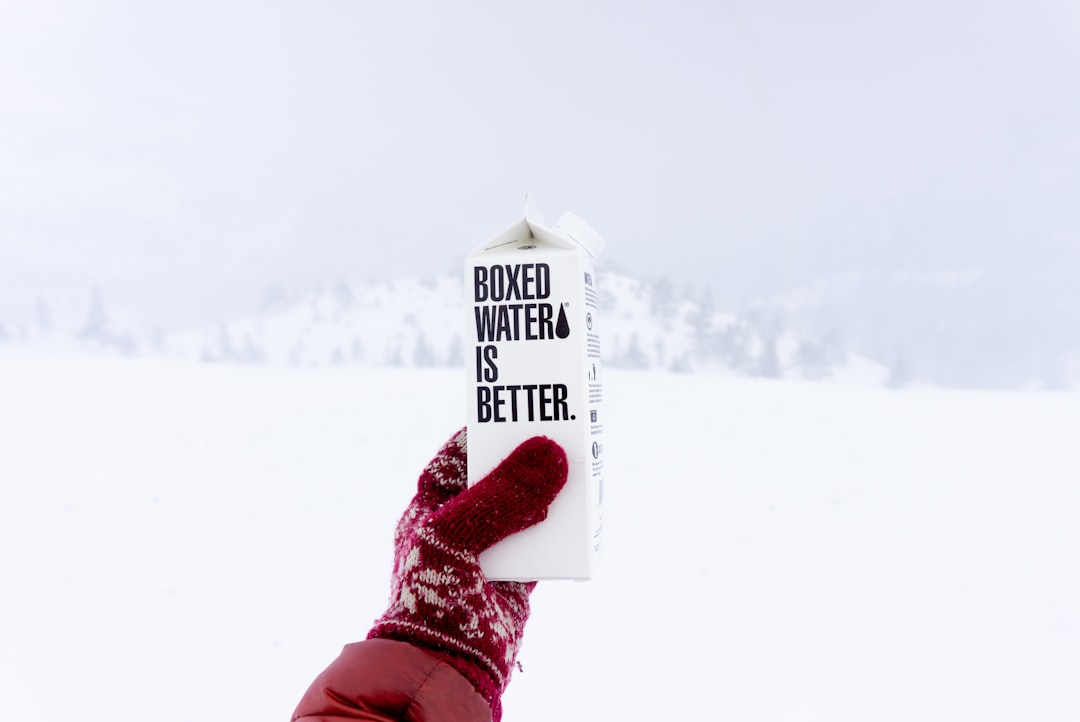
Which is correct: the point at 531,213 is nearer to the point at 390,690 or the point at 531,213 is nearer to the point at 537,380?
the point at 537,380

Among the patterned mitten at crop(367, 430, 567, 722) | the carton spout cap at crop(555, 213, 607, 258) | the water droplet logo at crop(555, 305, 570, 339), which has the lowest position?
the patterned mitten at crop(367, 430, 567, 722)

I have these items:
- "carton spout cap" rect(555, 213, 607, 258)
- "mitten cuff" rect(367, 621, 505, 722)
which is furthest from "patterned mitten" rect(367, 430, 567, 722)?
"carton spout cap" rect(555, 213, 607, 258)

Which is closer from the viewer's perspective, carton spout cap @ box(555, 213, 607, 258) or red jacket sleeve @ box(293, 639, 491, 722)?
red jacket sleeve @ box(293, 639, 491, 722)

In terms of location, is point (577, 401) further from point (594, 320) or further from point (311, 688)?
point (311, 688)

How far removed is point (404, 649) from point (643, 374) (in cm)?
123

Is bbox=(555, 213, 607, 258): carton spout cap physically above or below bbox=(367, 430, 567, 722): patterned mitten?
above

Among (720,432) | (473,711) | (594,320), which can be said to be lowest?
(473,711)

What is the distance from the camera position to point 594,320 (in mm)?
565

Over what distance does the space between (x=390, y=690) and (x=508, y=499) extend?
16cm

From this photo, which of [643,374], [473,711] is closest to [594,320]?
[473,711]

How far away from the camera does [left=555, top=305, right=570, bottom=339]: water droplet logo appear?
0.53m

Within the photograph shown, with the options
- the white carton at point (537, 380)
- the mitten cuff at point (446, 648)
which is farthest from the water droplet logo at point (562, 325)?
the mitten cuff at point (446, 648)

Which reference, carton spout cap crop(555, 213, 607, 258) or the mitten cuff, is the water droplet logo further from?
the mitten cuff

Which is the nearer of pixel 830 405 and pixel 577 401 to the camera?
pixel 577 401
